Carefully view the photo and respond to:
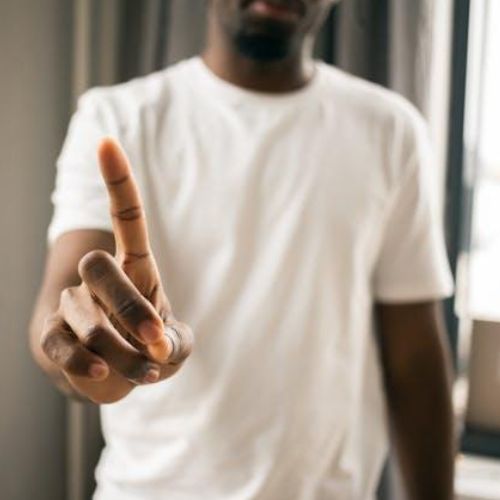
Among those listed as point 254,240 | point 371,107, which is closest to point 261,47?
point 371,107

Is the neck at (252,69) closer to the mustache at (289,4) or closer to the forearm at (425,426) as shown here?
the mustache at (289,4)

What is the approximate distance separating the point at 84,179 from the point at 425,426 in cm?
65

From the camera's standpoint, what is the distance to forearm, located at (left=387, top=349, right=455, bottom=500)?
1188 mm

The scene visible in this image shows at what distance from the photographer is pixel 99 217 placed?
932 mm

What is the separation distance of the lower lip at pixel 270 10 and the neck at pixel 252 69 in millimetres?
64

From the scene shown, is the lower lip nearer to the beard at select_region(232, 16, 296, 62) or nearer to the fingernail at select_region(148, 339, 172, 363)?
the beard at select_region(232, 16, 296, 62)

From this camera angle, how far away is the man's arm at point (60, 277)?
84 centimetres

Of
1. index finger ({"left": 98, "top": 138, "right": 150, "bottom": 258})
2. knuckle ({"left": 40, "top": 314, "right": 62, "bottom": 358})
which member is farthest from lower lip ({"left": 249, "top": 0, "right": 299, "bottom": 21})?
knuckle ({"left": 40, "top": 314, "right": 62, "bottom": 358})

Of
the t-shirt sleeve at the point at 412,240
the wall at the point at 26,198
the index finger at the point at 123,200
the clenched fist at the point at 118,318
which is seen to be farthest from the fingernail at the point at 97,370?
the wall at the point at 26,198

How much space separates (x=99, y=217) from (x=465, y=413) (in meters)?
1.09

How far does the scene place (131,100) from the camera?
1.06 meters

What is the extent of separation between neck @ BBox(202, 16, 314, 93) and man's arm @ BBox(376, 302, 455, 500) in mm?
369

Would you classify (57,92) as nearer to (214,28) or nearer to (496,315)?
(214,28)

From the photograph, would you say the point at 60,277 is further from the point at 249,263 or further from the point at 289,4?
the point at 289,4
